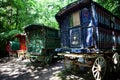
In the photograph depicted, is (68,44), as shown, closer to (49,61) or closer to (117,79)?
(117,79)

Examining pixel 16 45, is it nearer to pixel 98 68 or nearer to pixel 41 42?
pixel 41 42

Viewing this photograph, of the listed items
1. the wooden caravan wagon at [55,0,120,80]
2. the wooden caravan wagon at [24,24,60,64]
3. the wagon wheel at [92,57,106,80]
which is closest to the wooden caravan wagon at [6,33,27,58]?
the wooden caravan wagon at [24,24,60,64]

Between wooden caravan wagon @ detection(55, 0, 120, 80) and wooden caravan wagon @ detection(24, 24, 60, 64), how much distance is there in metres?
3.67

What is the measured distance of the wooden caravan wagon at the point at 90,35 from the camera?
30.5ft

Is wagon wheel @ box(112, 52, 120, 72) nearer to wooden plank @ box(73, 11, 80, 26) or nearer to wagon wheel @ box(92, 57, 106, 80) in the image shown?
wagon wheel @ box(92, 57, 106, 80)

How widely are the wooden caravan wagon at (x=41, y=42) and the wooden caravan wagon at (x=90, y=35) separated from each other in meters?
3.67

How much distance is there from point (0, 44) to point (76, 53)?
50.1 feet

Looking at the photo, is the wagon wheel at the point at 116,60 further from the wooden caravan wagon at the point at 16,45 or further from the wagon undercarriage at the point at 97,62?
the wooden caravan wagon at the point at 16,45

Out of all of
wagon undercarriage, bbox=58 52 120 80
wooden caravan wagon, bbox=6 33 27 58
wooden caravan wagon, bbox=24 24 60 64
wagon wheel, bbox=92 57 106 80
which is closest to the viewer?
wagon wheel, bbox=92 57 106 80

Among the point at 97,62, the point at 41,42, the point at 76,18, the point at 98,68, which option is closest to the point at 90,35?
the point at 97,62

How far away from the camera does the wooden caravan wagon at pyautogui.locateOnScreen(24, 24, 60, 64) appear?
49.7 ft

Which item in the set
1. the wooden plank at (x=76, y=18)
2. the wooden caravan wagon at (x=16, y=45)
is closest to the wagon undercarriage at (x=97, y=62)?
the wooden plank at (x=76, y=18)

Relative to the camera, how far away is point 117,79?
10672mm

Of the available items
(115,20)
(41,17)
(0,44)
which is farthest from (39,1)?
(115,20)
